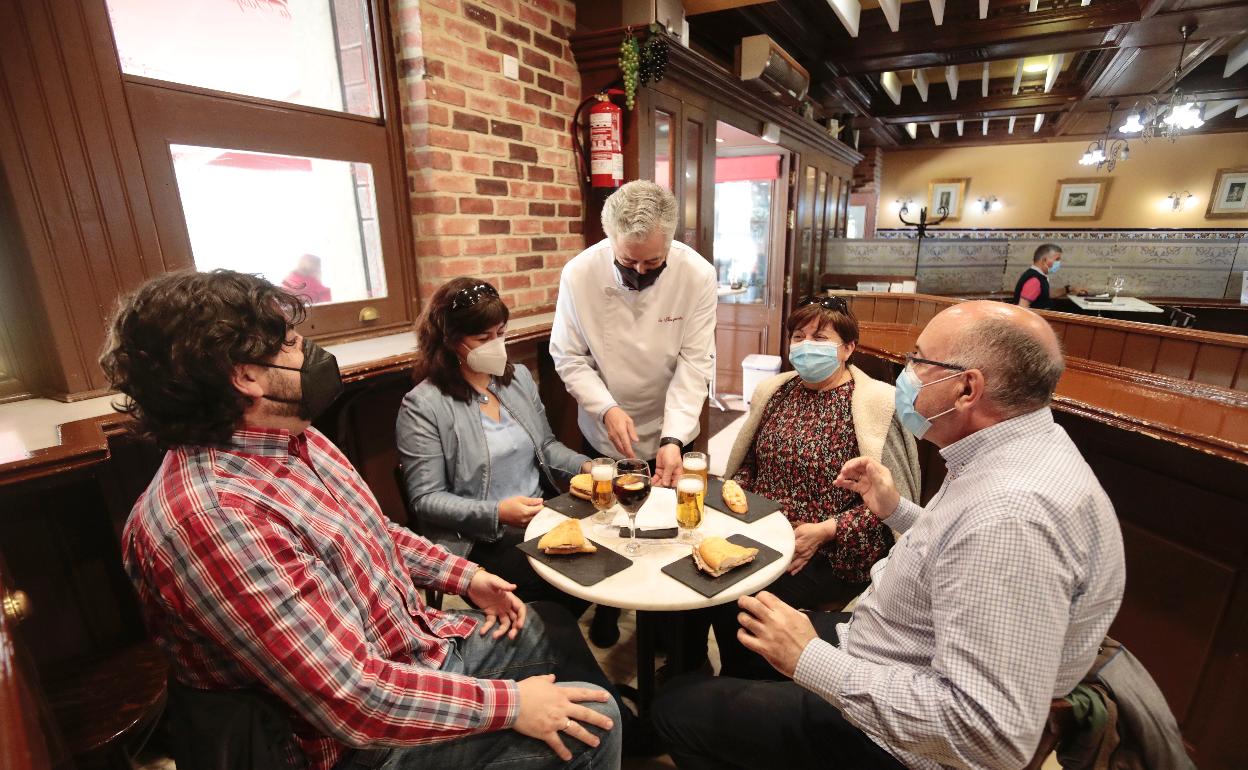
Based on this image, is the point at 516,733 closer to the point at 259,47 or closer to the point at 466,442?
the point at 466,442

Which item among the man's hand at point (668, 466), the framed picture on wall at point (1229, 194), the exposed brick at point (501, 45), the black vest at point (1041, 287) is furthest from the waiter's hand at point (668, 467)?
the framed picture on wall at point (1229, 194)

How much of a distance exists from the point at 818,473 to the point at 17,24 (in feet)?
8.64

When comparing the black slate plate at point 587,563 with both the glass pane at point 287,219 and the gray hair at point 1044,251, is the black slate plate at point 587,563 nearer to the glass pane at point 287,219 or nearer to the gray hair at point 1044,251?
the glass pane at point 287,219

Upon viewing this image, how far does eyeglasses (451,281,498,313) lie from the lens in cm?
189

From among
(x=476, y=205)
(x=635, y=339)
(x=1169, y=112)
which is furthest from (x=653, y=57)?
(x=1169, y=112)

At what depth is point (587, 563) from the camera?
1.46 metres

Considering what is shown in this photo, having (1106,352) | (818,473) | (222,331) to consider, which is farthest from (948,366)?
(1106,352)

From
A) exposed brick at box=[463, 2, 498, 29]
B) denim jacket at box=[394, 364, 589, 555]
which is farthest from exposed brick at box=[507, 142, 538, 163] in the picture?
denim jacket at box=[394, 364, 589, 555]

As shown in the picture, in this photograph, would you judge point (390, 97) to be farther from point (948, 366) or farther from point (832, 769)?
point (832, 769)

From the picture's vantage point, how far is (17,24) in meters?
1.45

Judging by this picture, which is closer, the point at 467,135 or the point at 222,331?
the point at 222,331

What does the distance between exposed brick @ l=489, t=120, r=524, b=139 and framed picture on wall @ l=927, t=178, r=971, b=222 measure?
13.0 metres

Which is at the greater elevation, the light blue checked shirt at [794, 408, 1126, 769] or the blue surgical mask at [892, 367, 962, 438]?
the blue surgical mask at [892, 367, 962, 438]

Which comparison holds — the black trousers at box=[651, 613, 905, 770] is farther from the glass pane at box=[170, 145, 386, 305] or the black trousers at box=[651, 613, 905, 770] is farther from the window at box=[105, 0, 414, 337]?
the window at box=[105, 0, 414, 337]
